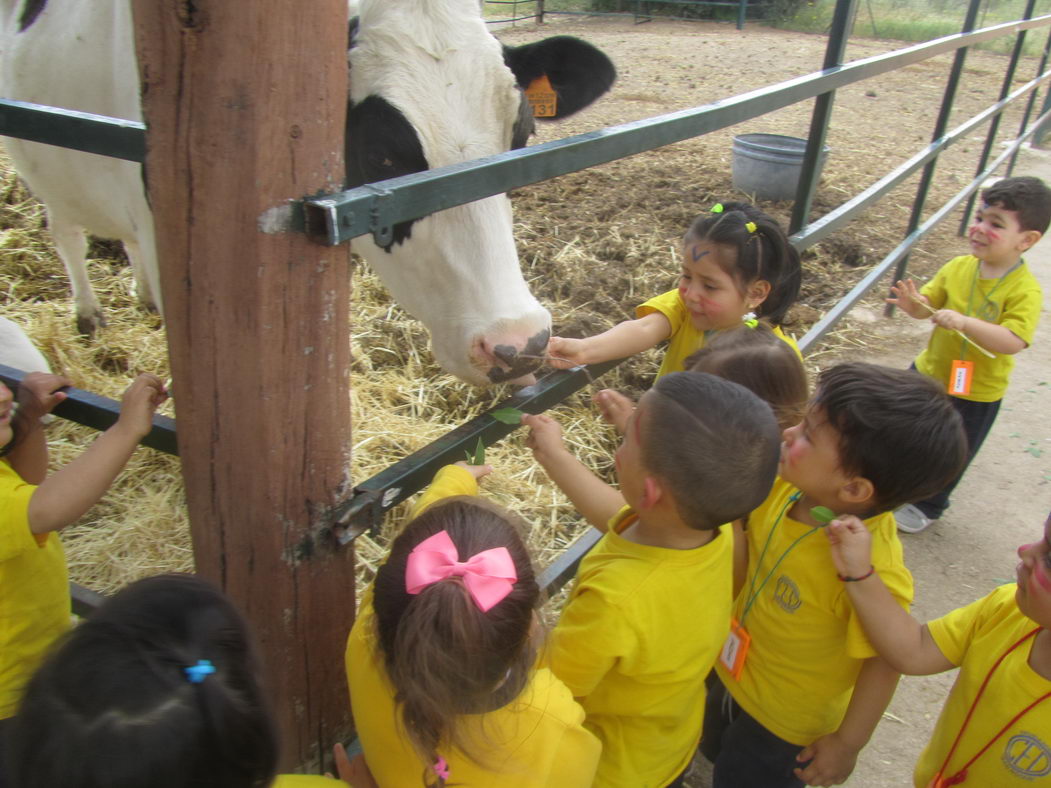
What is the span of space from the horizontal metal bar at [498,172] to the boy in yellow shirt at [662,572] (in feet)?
1.35

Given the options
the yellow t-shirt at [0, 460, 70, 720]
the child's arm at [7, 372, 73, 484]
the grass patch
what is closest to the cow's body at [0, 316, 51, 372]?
the child's arm at [7, 372, 73, 484]

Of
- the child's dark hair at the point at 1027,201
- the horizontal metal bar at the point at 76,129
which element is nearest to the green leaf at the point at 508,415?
the horizontal metal bar at the point at 76,129

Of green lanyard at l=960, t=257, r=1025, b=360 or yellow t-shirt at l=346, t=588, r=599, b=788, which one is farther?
green lanyard at l=960, t=257, r=1025, b=360

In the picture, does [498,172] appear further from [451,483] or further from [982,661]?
[982,661]

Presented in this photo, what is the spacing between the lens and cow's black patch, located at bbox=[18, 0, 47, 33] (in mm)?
2598

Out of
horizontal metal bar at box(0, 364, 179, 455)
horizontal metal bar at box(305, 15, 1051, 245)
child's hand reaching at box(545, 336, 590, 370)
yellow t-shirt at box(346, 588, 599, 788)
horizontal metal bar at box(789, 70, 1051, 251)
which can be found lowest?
yellow t-shirt at box(346, 588, 599, 788)

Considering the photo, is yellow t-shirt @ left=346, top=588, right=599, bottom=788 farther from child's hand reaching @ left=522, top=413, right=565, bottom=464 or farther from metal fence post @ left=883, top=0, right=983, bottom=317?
metal fence post @ left=883, top=0, right=983, bottom=317

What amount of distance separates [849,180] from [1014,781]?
6360 millimetres

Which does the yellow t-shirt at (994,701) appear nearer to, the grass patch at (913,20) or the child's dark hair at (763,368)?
the child's dark hair at (763,368)

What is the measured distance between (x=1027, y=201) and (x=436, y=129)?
6.51ft

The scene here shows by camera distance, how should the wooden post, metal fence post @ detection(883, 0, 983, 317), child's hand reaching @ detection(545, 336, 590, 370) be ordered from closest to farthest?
the wooden post
child's hand reaching @ detection(545, 336, 590, 370)
metal fence post @ detection(883, 0, 983, 317)

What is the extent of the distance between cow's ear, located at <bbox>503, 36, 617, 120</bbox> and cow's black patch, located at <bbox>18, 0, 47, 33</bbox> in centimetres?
161

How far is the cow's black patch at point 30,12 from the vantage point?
8.52 feet

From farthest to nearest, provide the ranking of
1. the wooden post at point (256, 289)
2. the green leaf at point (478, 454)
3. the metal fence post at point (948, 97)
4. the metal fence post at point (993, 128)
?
1. the metal fence post at point (993, 128)
2. the metal fence post at point (948, 97)
3. the green leaf at point (478, 454)
4. the wooden post at point (256, 289)
